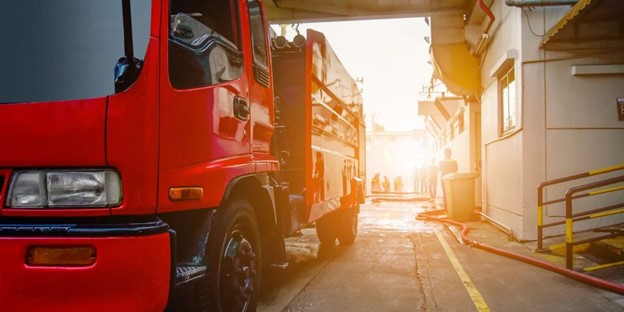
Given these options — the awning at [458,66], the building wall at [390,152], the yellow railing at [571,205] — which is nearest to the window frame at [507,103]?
the yellow railing at [571,205]

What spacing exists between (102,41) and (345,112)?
18.4 feet

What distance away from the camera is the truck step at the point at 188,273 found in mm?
2795

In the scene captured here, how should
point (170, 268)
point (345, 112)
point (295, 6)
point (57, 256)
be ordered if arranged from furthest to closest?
1. point (295, 6)
2. point (345, 112)
3. point (170, 268)
4. point (57, 256)

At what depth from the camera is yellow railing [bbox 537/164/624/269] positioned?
20.4ft

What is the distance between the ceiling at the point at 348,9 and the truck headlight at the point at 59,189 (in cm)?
1088

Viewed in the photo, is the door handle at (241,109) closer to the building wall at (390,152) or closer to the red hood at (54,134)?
the red hood at (54,134)

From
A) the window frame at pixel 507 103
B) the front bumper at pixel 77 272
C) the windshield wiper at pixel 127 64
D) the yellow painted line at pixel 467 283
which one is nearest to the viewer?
the front bumper at pixel 77 272

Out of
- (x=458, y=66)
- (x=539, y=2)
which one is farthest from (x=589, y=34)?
(x=458, y=66)

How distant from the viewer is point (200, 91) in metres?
3.02

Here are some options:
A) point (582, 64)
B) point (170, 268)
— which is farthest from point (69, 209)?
point (582, 64)

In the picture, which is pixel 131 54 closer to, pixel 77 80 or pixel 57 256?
pixel 77 80

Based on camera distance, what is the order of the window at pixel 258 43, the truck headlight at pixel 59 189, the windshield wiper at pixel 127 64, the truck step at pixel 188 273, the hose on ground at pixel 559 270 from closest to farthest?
1. the truck headlight at pixel 59 189
2. the windshield wiper at pixel 127 64
3. the truck step at pixel 188 273
4. the window at pixel 258 43
5. the hose on ground at pixel 559 270

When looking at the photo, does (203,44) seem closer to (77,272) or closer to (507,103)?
(77,272)

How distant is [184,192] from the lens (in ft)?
9.42
